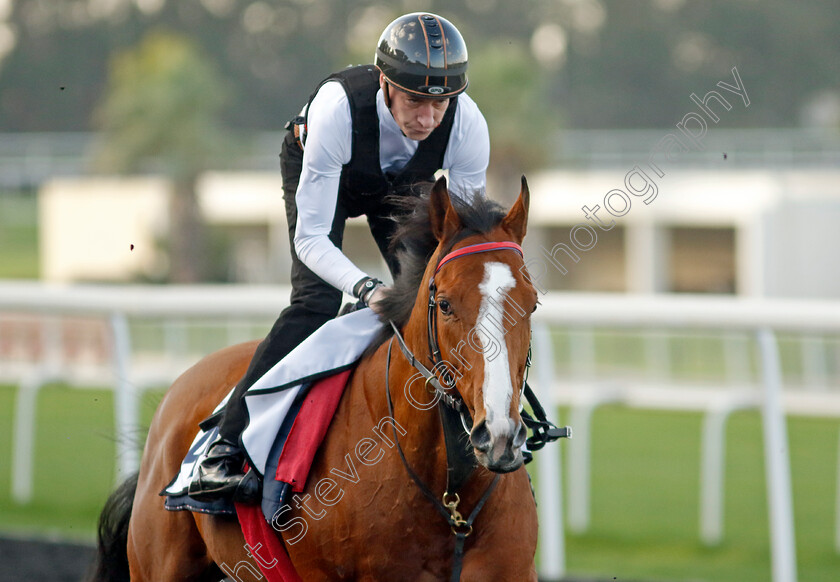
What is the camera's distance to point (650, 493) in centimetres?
827

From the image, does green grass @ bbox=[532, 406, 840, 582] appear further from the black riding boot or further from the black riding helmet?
the black riding helmet

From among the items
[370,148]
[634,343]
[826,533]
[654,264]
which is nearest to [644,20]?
[654,264]

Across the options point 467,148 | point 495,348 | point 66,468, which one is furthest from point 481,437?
point 66,468

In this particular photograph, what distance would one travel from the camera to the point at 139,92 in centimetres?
2870

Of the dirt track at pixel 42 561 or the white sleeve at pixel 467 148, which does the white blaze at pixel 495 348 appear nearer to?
the white sleeve at pixel 467 148

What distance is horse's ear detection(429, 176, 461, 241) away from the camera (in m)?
2.74

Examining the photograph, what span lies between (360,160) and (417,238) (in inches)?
18.7

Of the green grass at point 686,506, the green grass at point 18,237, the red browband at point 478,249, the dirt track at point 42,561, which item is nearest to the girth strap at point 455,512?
the red browband at point 478,249

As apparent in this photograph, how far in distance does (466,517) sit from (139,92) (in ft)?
90.5

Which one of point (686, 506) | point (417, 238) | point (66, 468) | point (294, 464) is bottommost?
point (686, 506)

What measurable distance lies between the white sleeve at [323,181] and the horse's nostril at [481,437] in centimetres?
86

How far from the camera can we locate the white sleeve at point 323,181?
3.16 meters

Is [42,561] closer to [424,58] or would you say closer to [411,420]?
[411,420]

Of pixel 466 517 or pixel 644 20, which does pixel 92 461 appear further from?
pixel 644 20
